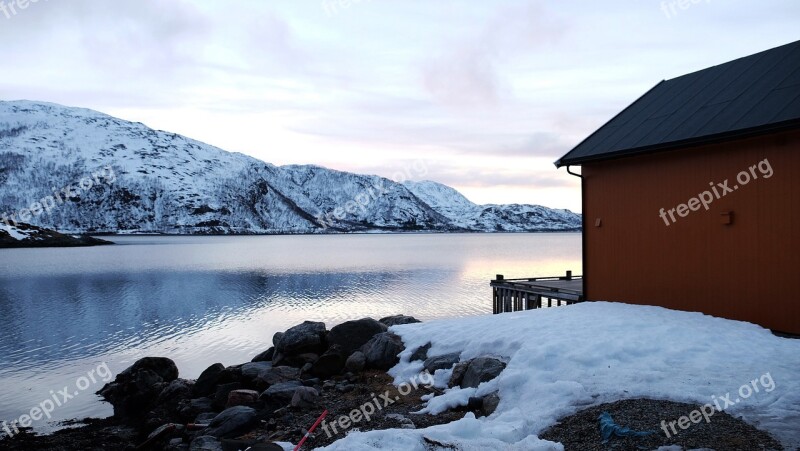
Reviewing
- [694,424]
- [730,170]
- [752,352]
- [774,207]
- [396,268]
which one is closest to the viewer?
[694,424]

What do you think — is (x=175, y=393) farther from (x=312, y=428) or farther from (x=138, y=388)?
(x=312, y=428)

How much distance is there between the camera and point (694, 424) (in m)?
6.95

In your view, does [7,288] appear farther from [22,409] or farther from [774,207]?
[774,207]

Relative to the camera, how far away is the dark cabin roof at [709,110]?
37.2 ft

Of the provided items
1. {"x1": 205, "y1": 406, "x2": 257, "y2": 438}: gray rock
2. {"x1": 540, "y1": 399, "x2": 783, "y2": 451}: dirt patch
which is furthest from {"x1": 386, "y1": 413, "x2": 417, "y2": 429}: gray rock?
{"x1": 205, "y1": 406, "x2": 257, "y2": 438}: gray rock

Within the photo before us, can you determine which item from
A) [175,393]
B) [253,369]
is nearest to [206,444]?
[253,369]

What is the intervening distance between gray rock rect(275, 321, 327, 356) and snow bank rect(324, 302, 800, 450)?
3295mm

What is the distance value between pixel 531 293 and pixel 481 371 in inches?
413

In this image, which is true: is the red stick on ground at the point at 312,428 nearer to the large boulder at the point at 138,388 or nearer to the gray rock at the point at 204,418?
the gray rock at the point at 204,418

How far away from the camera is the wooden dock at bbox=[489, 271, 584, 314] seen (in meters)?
18.0

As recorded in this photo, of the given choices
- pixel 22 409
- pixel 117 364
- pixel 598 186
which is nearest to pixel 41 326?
pixel 117 364

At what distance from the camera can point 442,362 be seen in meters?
11.7

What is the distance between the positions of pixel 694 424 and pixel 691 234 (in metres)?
6.92

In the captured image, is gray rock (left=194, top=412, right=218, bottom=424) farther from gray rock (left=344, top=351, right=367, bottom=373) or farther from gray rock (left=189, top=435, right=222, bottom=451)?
gray rock (left=344, top=351, right=367, bottom=373)
